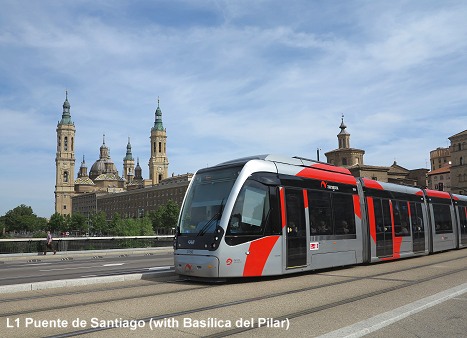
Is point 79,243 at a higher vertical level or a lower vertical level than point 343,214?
lower

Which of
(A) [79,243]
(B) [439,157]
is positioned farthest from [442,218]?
(B) [439,157]

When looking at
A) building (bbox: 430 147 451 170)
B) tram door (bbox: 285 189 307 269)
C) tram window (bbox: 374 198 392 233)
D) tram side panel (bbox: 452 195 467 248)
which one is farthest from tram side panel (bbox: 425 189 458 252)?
building (bbox: 430 147 451 170)

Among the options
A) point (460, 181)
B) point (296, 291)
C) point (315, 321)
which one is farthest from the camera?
point (460, 181)

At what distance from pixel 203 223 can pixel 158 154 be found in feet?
616

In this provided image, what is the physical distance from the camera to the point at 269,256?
36.1ft

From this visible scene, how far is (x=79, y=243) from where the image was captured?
29.2 meters

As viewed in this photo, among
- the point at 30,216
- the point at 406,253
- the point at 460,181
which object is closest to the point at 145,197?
the point at 30,216

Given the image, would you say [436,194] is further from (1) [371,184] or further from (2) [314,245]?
(2) [314,245]

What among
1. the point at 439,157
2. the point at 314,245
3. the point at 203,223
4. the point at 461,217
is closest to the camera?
the point at 203,223

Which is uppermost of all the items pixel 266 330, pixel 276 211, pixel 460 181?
pixel 460 181

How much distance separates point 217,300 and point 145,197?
16824cm

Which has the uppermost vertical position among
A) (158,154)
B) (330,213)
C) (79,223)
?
(158,154)

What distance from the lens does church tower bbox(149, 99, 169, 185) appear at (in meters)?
194

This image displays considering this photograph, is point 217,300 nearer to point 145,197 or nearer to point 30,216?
point 145,197
